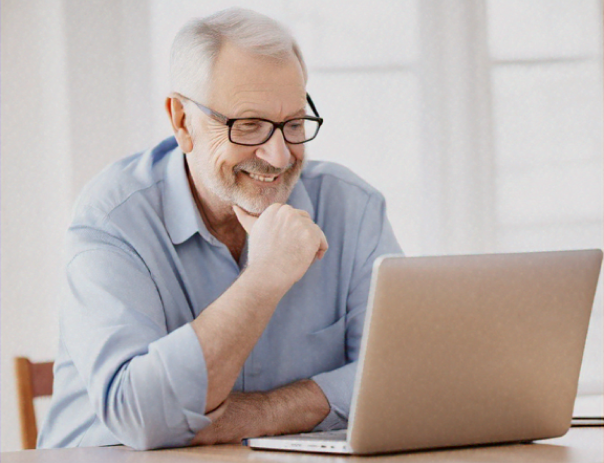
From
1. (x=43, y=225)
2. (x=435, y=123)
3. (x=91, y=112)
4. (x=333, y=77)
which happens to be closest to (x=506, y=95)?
(x=435, y=123)

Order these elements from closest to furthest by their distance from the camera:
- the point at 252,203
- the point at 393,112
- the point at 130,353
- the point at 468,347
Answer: the point at 468,347 < the point at 130,353 < the point at 252,203 < the point at 393,112

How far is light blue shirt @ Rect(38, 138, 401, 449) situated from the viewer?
1.06 m

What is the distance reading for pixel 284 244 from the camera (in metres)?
1.23

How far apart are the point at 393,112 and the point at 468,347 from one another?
2.26 m

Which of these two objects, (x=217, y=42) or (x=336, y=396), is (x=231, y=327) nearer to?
(x=336, y=396)

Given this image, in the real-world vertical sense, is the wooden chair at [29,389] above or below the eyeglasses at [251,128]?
below

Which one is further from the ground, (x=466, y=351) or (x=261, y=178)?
(x=261, y=178)

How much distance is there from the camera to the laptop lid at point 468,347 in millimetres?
847

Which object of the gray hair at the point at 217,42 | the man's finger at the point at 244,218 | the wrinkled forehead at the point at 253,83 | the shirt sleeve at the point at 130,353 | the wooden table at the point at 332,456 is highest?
the gray hair at the point at 217,42

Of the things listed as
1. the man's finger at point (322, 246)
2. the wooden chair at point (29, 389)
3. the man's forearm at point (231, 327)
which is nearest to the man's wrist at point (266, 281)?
the man's forearm at point (231, 327)

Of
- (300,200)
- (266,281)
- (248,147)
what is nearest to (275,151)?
(248,147)

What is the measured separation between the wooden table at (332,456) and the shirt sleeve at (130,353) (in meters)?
0.04

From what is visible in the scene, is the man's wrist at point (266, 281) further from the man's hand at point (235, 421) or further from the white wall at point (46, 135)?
the white wall at point (46, 135)

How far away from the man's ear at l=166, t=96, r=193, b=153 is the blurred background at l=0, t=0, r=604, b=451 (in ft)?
4.61
